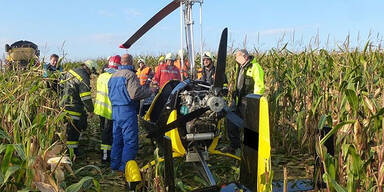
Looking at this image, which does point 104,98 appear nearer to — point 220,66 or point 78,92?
point 78,92

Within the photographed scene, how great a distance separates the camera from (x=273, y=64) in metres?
6.86

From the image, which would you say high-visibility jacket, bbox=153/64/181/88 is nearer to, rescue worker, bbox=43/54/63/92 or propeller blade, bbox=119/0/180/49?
propeller blade, bbox=119/0/180/49

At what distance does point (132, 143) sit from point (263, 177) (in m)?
2.81

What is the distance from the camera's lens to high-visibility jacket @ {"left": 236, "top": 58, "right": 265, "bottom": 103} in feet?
19.7

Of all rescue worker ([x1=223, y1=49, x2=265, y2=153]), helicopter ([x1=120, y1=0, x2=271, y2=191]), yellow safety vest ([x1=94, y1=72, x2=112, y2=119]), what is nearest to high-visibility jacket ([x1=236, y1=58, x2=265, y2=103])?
rescue worker ([x1=223, y1=49, x2=265, y2=153])

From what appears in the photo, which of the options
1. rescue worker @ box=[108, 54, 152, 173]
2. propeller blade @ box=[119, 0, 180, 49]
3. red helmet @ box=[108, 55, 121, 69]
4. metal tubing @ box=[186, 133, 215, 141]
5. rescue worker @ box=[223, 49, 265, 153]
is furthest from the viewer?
propeller blade @ box=[119, 0, 180, 49]

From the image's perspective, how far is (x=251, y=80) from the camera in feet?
20.6

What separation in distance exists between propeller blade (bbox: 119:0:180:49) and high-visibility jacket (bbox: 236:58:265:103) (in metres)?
1.78

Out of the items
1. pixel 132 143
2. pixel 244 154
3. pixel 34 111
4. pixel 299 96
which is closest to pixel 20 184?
pixel 244 154

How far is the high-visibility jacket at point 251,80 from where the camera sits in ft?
19.7

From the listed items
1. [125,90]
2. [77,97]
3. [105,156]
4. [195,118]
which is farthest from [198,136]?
[77,97]

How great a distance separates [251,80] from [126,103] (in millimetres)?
2377

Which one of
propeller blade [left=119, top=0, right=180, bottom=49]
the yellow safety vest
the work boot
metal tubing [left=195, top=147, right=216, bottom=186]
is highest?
propeller blade [left=119, top=0, right=180, bottom=49]

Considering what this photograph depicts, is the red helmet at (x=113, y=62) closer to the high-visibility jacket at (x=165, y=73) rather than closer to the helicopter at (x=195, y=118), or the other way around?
the helicopter at (x=195, y=118)
